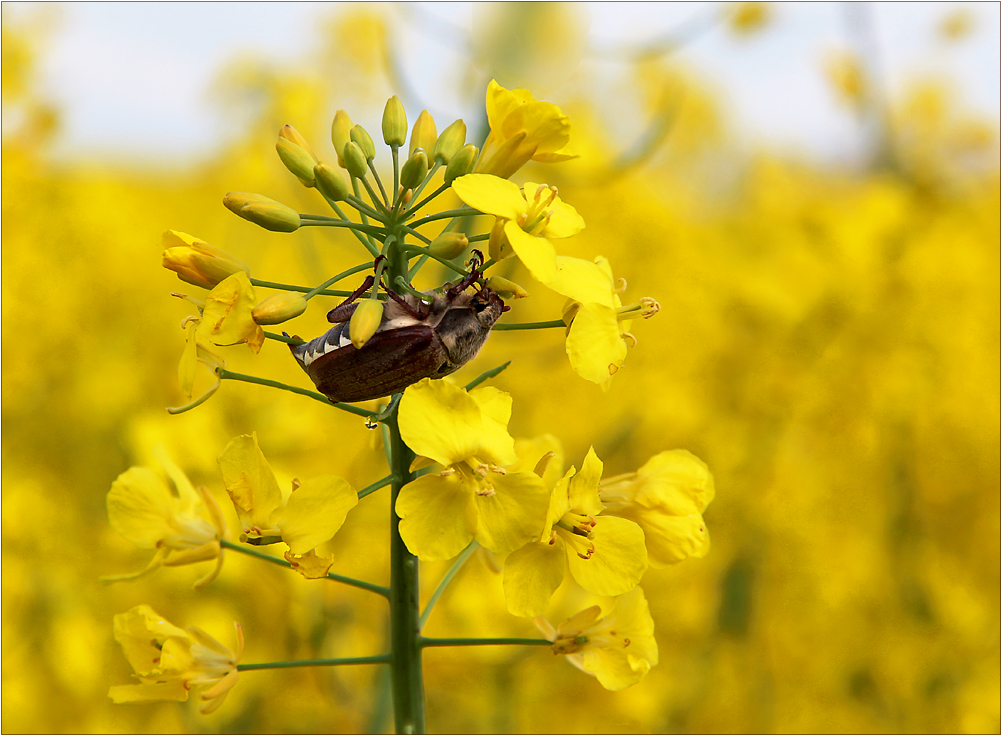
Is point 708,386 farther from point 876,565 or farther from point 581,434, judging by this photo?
point 876,565

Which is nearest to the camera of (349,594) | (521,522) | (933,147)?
(521,522)

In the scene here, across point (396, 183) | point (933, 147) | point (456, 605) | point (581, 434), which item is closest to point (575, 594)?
point (456, 605)

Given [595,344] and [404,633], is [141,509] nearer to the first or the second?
[404,633]

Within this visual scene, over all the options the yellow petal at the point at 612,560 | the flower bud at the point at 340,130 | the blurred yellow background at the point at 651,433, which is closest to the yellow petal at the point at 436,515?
the yellow petal at the point at 612,560

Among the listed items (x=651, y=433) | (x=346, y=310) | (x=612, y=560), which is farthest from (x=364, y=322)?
(x=651, y=433)

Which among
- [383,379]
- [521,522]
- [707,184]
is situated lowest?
[521,522]
